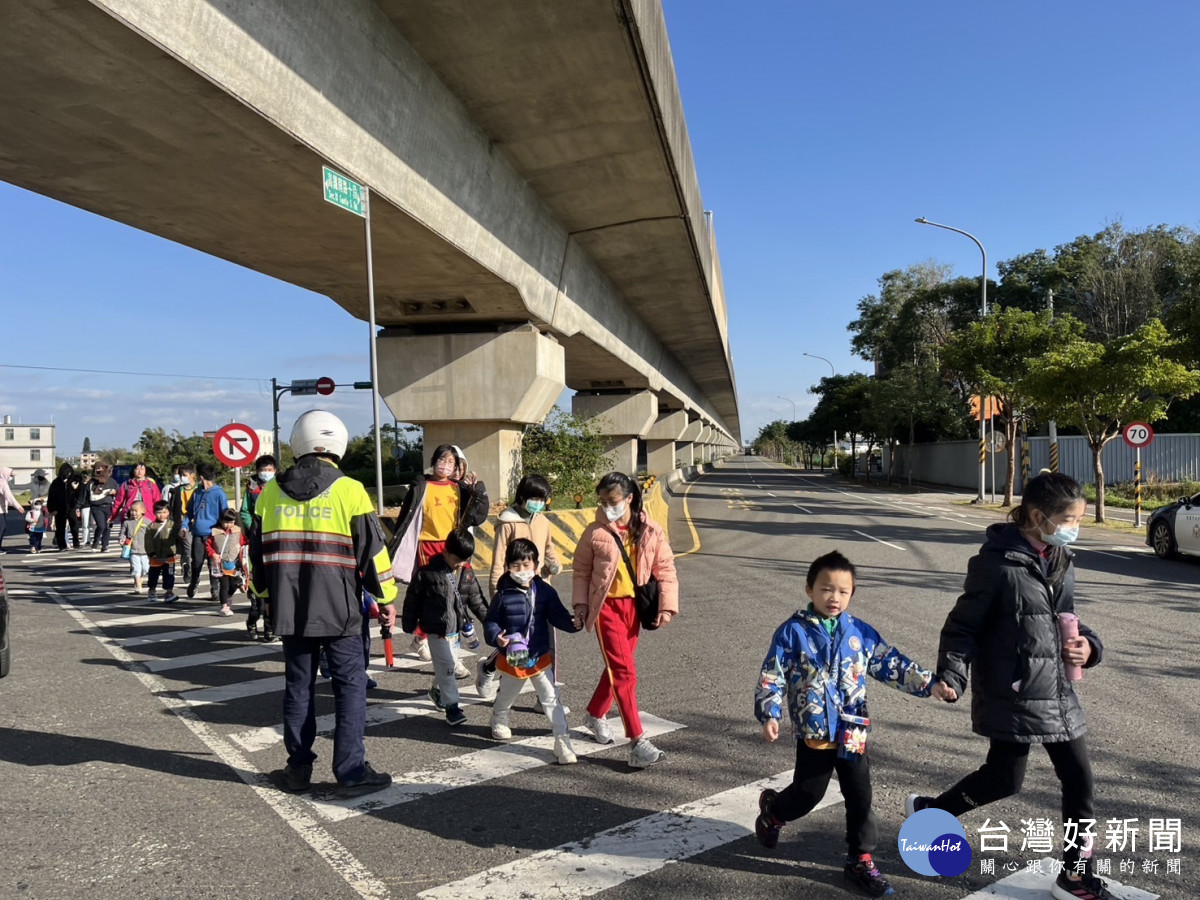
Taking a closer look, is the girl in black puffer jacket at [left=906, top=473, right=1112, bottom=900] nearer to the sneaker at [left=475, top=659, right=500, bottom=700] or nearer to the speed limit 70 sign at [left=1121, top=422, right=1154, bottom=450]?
the sneaker at [left=475, top=659, right=500, bottom=700]

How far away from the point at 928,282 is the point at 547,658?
180ft

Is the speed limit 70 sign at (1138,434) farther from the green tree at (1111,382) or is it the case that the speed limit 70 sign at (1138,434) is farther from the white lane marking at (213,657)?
the white lane marking at (213,657)

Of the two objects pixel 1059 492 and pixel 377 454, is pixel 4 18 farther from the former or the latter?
pixel 1059 492

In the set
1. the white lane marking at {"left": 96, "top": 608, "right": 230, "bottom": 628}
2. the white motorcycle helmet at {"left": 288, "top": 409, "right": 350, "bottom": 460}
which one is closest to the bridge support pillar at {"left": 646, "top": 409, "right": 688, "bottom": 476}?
the white lane marking at {"left": 96, "top": 608, "right": 230, "bottom": 628}

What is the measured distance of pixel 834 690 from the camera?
10.9ft

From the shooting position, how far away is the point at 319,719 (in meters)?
5.66

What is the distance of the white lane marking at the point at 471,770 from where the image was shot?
423 centimetres

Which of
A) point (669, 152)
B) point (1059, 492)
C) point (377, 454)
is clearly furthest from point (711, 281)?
point (1059, 492)

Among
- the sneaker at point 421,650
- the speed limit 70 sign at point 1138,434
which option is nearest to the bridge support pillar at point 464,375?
the sneaker at point 421,650

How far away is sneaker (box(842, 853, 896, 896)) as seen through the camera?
326 cm

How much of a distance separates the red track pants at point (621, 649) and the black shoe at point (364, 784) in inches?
51.7

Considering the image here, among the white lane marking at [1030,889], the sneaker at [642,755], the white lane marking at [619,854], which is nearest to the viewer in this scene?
the white lane marking at [1030,889]

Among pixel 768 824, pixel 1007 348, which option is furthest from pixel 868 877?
A: pixel 1007 348

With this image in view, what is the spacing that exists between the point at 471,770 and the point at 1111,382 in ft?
64.5
